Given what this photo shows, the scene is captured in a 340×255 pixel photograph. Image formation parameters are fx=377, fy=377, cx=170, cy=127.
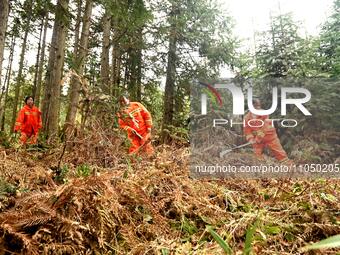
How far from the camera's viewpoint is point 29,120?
11867mm

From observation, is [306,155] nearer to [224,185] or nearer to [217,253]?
[224,185]

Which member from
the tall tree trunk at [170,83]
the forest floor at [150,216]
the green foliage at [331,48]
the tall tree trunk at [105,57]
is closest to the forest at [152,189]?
the forest floor at [150,216]

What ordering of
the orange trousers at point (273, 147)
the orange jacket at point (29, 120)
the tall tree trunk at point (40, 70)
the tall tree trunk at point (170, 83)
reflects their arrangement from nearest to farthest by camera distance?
the orange trousers at point (273, 147)
the orange jacket at point (29, 120)
the tall tree trunk at point (170, 83)
the tall tree trunk at point (40, 70)

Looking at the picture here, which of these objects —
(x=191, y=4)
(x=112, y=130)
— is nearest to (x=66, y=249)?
(x=112, y=130)

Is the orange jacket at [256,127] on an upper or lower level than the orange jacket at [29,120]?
lower

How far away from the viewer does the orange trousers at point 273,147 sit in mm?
4012

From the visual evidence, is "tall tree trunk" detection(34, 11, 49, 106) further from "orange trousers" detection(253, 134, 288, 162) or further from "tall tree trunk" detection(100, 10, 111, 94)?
"orange trousers" detection(253, 134, 288, 162)

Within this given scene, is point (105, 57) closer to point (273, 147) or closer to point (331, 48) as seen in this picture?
point (273, 147)

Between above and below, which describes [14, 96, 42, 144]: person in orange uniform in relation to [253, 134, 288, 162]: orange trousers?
above

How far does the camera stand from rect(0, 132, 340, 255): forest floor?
1.96 m

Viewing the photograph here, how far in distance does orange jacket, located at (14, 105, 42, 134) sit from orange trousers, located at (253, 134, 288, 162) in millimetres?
9190

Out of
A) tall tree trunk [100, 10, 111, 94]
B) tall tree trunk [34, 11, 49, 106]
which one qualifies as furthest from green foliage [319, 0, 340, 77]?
tall tree trunk [34, 11, 49, 106]

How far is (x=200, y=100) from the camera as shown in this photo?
4629 mm

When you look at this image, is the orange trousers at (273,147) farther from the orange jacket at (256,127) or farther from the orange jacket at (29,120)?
the orange jacket at (29,120)
